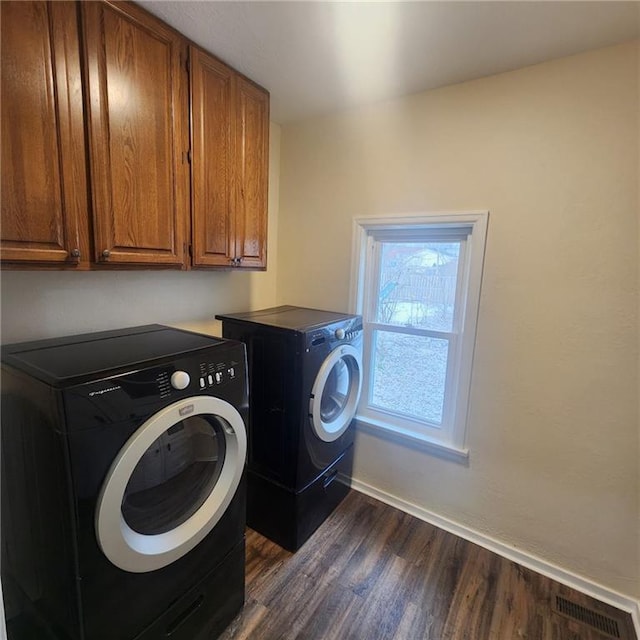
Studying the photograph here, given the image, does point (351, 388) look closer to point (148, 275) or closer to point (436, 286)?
point (436, 286)

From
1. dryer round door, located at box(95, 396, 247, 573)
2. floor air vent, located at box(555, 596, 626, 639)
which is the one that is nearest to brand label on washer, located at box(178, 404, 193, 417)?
dryer round door, located at box(95, 396, 247, 573)

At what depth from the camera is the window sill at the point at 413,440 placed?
1937 mm

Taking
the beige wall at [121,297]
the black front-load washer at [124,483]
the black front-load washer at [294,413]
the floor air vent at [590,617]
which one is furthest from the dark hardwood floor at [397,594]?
the beige wall at [121,297]

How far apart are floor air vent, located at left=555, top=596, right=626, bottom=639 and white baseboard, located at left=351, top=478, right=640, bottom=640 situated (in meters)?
0.08

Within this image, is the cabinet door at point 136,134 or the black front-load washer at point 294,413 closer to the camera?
the cabinet door at point 136,134

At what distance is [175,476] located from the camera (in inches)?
46.7

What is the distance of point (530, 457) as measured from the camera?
175 centimetres

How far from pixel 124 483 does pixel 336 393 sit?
1284 millimetres

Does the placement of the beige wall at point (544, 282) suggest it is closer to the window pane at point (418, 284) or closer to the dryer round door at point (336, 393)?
the window pane at point (418, 284)

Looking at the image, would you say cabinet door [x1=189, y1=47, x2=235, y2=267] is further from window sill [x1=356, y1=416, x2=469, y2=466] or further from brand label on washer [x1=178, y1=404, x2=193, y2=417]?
window sill [x1=356, y1=416, x2=469, y2=466]

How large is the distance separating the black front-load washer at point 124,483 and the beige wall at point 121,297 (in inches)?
4.7

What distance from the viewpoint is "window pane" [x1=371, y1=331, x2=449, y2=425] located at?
205 centimetres

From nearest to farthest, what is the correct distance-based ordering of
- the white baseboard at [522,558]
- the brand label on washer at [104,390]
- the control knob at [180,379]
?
the brand label on washer at [104,390] → the control knob at [180,379] → the white baseboard at [522,558]

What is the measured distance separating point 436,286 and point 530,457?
1.01 metres
